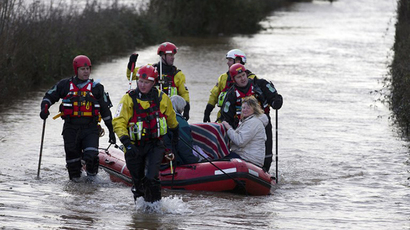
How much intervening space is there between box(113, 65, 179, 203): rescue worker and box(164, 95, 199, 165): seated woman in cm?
93

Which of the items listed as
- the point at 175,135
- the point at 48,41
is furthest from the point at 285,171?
the point at 48,41

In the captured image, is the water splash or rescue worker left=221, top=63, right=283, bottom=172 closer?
the water splash

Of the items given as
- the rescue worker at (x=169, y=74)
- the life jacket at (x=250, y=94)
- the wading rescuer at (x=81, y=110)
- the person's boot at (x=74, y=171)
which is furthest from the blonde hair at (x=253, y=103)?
the person's boot at (x=74, y=171)

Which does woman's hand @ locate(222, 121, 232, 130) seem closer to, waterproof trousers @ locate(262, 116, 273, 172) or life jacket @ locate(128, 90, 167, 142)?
waterproof trousers @ locate(262, 116, 273, 172)

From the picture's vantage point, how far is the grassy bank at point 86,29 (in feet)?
57.5

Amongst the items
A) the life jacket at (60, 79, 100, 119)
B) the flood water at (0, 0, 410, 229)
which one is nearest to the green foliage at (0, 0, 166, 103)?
the flood water at (0, 0, 410, 229)

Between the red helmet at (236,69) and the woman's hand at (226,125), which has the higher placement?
the red helmet at (236,69)

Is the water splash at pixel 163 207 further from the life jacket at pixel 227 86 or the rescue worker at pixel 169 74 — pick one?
the rescue worker at pixel 169 74

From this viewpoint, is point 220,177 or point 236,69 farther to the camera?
point 236,69

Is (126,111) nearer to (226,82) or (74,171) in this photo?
(74,171)

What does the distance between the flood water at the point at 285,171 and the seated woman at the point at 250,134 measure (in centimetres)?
58

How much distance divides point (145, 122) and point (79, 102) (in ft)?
5.95

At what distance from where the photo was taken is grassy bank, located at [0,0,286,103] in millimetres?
17531

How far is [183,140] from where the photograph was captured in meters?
9.52
